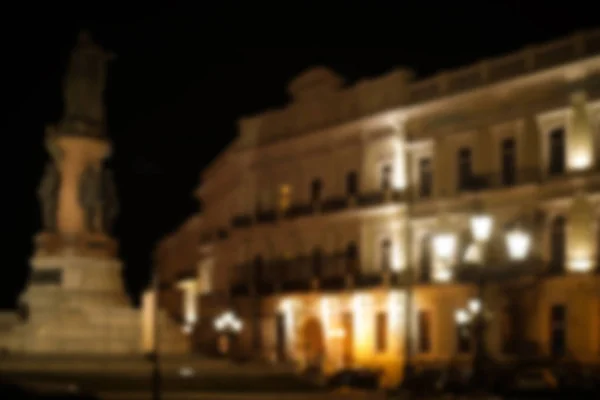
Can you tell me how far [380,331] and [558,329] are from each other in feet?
33.4

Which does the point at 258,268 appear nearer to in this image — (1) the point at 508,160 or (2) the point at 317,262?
(2) the point at 317,262

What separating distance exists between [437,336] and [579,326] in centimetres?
780

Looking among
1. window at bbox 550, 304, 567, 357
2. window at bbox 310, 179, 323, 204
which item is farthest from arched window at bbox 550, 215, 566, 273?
window at bbox 310, 179, 323, 204

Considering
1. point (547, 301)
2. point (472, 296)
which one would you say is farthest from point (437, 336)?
point (547, 301)

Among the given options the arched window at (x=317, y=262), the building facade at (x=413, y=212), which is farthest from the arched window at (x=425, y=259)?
the arched window at (x=317, y=262)

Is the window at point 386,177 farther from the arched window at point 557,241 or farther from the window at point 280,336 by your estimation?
the arched window at point 557,241

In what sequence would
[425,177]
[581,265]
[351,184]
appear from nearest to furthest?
[581,265], [425,177], [351,184]

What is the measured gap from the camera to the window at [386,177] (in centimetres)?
5378


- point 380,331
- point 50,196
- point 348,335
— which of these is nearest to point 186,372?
point 50,196

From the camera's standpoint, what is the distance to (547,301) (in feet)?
147

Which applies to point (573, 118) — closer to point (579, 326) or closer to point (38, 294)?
point (579, 326)

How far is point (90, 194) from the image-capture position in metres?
42.0

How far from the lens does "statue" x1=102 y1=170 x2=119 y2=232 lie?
42438 mm

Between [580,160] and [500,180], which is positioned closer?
[580,160]
